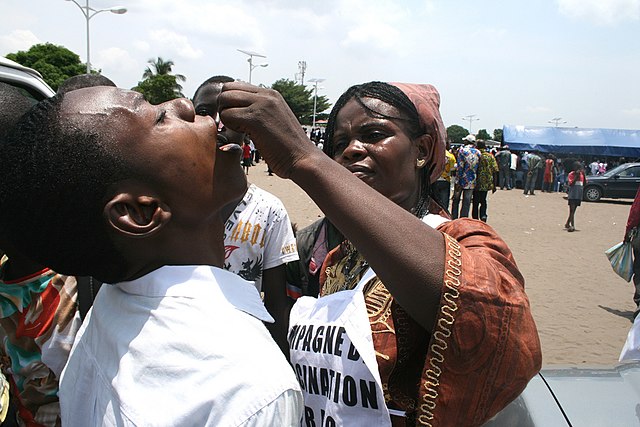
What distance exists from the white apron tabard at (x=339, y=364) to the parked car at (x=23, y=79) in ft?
4.46

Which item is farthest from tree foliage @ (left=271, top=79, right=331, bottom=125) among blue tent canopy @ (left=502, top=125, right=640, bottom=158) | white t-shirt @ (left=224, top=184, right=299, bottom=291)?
white t-shirt @ (left=224, top=184, right=299, bottom=291)

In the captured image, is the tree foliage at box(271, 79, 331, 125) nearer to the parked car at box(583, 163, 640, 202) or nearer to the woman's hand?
the parked car at box(583, 163, 640, 202)

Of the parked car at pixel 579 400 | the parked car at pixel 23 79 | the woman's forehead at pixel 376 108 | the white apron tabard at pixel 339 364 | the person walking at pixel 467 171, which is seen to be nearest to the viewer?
the white apron tabard at pixel 339 364

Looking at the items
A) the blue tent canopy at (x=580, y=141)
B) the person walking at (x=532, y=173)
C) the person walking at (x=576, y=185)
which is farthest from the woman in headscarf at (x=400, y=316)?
the blue tent canopy at (x=580, y=141)

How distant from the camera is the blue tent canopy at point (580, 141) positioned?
27.8 meters

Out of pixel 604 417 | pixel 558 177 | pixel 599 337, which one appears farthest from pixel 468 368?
pixel 558 177

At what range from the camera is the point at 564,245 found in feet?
35.4

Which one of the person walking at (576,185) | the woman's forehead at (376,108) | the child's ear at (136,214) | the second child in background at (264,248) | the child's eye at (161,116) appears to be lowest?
the person walking at (576,185)

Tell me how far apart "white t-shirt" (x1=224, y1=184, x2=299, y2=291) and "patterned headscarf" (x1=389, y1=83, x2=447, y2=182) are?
1.13 m

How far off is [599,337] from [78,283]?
227 inches

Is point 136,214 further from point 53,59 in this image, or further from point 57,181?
point 53,59

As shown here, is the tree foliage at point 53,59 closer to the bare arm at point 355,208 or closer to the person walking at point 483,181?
the person walking at point 483,181

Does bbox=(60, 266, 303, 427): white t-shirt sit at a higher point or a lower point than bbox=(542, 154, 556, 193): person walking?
higher

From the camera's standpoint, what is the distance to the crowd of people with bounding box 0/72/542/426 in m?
0.96
